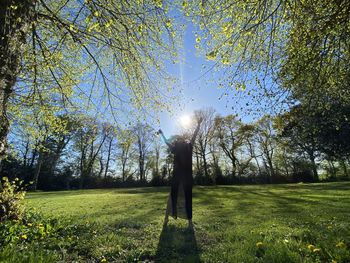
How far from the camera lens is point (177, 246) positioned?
4004 millimetres

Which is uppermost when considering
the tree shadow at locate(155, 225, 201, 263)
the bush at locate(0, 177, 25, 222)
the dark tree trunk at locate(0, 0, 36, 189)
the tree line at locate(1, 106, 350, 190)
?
the tree line at locate(1, 106, 350, 190)

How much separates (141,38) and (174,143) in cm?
279

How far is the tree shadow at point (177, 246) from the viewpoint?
348 centimetres

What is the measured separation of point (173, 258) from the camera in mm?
3490

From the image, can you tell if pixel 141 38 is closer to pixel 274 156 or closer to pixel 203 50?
pixel 203 50

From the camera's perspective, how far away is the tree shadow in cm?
348

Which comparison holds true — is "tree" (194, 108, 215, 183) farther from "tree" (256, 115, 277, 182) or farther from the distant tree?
the distant tree

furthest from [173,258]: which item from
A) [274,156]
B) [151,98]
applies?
[274,156]

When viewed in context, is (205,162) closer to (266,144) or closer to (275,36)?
(266,144)

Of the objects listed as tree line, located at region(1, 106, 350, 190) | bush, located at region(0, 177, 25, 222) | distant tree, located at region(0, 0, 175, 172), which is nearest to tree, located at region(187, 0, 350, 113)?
distant tree, located at region(0, 0, 175, 172)

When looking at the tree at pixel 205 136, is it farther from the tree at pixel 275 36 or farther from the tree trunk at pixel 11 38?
the tree trunk at pixel 11 38

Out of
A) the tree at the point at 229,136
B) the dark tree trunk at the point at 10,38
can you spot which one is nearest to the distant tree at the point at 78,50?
the dark tree trunk at the point at 10,38

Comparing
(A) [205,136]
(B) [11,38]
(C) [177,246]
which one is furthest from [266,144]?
(B) [11,38]

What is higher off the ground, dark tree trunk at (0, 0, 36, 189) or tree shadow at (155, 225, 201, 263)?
dark tree trunk at (0, 0, 36, 189)
